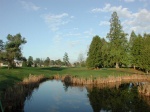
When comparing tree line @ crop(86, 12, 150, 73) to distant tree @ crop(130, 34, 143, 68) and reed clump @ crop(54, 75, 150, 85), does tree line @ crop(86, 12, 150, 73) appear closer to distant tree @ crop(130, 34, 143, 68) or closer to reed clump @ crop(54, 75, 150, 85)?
distant tree @ crop(130, 34, 143, 68)

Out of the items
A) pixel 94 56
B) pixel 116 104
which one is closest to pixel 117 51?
pixel 94 56

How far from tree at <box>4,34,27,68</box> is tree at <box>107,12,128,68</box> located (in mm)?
33419

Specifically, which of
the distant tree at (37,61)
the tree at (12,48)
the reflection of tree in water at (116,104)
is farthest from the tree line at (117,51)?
the distant tree at (37,61)

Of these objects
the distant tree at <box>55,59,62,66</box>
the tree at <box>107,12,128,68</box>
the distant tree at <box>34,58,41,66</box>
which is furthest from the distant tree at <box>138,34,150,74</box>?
the distant tree at <box>55,59,62,66</box>

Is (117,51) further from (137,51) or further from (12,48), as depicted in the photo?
(12,48)

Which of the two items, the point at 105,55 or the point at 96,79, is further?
the point at 105,55

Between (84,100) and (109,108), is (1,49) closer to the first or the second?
(84,100)

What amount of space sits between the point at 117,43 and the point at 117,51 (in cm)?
499

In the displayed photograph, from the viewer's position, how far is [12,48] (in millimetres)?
66125

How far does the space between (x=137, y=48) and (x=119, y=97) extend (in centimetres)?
4987

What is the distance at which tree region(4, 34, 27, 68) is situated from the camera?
6319 centimetres

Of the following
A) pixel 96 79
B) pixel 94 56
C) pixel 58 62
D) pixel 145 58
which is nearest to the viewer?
pixel 96 79

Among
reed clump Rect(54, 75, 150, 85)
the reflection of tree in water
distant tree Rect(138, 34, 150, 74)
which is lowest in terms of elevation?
the reflection of tree in water

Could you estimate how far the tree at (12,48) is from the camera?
63.2 metres
